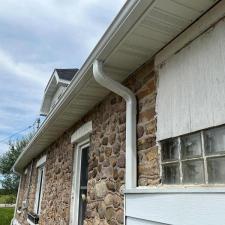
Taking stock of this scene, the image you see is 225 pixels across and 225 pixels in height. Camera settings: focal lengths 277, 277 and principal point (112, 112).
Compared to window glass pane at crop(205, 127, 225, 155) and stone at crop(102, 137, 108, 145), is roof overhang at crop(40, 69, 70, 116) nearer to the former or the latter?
stone at crop(102, 137, 108, 145)

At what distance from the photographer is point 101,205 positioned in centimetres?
317

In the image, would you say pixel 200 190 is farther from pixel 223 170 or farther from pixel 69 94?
pixel 69 94

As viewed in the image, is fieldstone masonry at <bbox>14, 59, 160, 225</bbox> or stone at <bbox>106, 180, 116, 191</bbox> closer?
fieldstone masonry at <bbox>14, 59, 160, 225</bbox>

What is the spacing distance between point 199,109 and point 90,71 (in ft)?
4.42

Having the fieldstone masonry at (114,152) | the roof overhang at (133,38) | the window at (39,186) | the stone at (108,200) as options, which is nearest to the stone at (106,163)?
the fieldstone masonry at (114,152)

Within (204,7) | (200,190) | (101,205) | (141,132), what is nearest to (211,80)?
(204,7)

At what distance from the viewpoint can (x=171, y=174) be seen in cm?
212

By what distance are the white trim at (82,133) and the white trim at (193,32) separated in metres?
1.80

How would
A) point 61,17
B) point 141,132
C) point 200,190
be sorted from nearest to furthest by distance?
point 200,190
point 141,132
point 61,17

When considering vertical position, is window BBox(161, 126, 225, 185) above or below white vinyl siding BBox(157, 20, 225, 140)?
below

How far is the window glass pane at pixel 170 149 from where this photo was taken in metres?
2.14

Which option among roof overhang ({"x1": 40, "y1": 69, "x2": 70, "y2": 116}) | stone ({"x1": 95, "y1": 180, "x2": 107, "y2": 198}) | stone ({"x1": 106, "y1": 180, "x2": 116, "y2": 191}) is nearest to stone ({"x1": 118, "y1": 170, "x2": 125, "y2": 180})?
stone ({"x1": 106, "y1": 180, "x2": 116, "y2": 191})

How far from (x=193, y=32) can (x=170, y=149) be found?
92 cm

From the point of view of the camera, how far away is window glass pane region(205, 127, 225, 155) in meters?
1.75
